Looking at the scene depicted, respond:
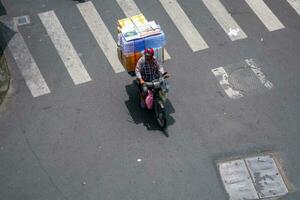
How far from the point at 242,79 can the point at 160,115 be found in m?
2.95

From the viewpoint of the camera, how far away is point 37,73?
1429 centimetres

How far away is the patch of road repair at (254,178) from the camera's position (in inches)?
445

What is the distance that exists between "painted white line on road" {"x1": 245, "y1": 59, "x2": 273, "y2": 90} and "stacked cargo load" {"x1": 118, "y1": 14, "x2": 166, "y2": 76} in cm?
308

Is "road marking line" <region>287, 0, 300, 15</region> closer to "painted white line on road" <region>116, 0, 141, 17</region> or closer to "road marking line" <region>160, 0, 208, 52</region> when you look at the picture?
"road marking line" <region>160, 0, 208, 52</region>

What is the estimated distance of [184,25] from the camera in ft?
51.0

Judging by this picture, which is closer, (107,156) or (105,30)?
(107,156)

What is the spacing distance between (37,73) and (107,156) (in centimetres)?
380

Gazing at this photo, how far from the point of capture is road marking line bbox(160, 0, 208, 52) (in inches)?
589

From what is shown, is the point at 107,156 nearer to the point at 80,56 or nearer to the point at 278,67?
the point at 80,56

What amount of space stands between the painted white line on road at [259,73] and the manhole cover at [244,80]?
3.9 inches

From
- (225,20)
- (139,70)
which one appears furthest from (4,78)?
(225,20)

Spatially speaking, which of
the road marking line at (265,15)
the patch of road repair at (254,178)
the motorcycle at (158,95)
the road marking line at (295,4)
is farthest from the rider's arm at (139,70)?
the road marking line at (295,4)

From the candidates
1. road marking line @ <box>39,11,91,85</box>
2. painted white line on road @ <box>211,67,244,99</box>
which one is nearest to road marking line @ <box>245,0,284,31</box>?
painted white line on road @ <box>211,67,244,99</box>

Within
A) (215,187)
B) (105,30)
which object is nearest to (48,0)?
(105,30)
